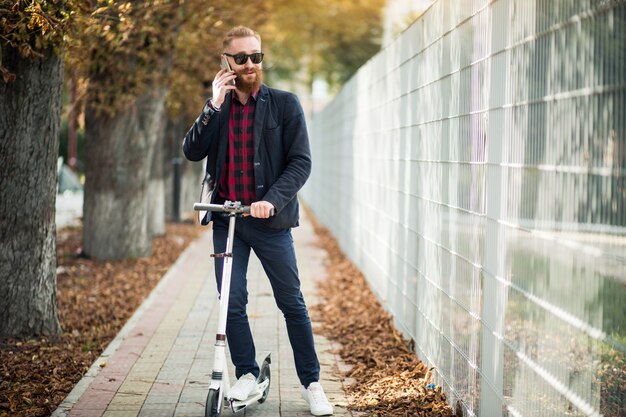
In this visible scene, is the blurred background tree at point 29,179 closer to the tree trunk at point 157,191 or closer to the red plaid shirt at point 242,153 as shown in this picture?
the red plaid shirt at point 242,153

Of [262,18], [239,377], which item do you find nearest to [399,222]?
[239,377]

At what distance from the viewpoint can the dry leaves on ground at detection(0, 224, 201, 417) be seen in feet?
20.5

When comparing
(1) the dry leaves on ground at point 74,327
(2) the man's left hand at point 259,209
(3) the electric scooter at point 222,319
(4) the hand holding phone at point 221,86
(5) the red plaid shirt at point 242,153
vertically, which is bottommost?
(1) the dry leaves on ground at point 74,327

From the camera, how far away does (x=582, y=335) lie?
3.47 metres

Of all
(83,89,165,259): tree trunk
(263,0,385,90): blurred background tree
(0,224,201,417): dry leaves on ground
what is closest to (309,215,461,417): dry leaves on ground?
(0,224,201,417): dry leaves on ground

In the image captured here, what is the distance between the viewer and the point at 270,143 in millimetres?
5523

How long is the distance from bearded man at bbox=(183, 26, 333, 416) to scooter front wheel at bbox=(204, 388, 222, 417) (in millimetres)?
290

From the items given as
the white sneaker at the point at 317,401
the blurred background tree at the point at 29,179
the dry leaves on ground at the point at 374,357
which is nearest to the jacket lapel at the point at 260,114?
the white sneaker at the point at 317,401

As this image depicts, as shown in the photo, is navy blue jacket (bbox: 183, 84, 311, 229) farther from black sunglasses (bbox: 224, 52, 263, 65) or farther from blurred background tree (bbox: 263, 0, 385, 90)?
blurred background tree (bbox: 263, 0, 385, 90)

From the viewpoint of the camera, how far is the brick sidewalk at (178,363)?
5.81 meters

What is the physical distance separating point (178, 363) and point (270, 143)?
7.40 ft

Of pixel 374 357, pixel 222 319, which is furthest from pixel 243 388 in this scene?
pixel 374 357

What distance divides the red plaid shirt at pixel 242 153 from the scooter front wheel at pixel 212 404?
3.47 ft

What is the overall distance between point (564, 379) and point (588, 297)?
1.47ft
